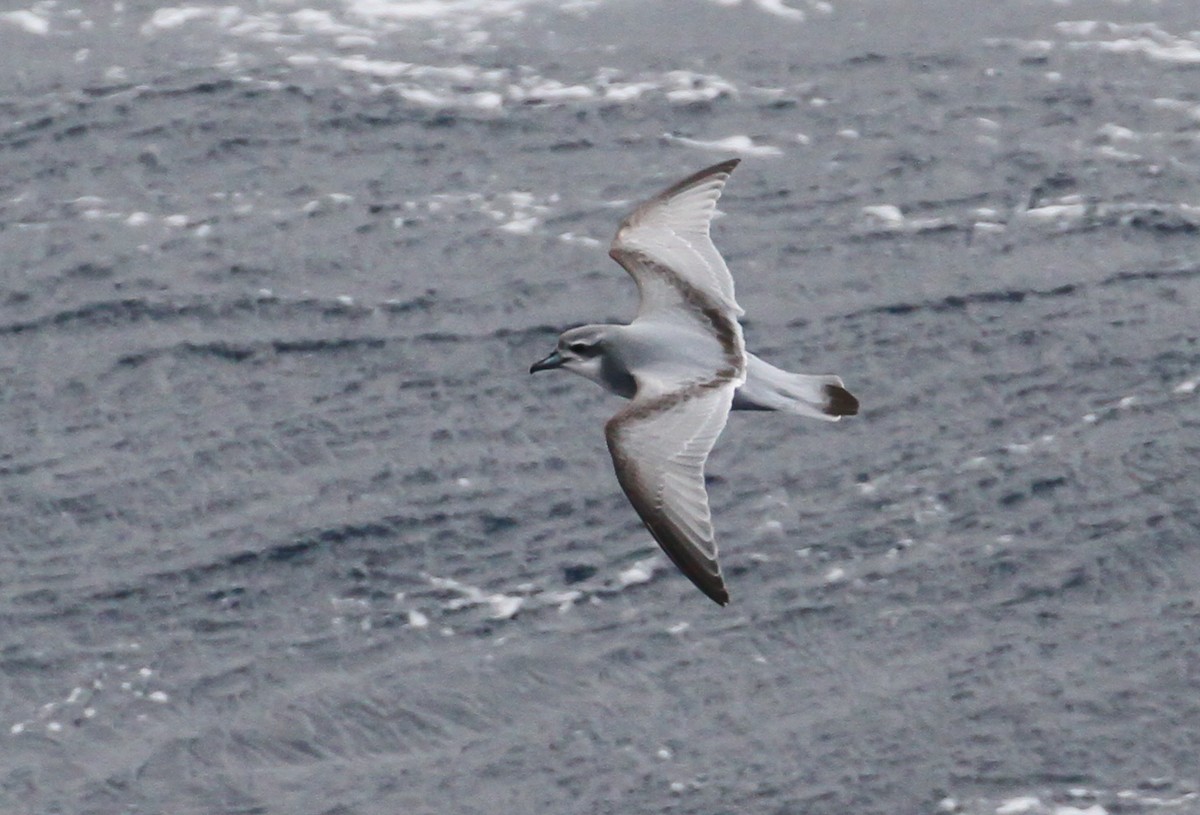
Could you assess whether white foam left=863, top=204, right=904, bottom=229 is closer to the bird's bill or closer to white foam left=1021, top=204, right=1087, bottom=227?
white foam left=1021, top=204, right=1087, bottom=227

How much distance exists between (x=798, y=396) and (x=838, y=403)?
24 cm

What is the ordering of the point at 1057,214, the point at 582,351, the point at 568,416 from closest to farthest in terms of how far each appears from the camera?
1. the point at 582,351
2. the point at 568,416
3. the point at 1057,214

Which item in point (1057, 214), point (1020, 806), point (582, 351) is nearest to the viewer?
point (582, 351)

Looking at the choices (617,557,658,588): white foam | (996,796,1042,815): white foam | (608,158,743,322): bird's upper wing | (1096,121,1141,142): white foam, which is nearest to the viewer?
(608,158,743,322): bird's upper wing

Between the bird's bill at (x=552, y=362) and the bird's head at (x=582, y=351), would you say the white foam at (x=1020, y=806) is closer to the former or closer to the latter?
the bird's head at (x=582, y=351)

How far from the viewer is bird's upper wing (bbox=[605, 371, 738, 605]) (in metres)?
11.6

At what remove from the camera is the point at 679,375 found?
1305cm

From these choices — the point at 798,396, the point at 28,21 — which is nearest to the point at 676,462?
the point at 798,396

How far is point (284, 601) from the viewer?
18234 mm

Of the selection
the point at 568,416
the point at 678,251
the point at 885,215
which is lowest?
the point at 568,416

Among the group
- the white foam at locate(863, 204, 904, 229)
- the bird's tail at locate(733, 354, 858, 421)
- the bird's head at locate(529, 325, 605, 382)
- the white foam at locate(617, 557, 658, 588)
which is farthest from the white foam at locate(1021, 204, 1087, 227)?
the bird's head at locate(529, 325, 605, 382)

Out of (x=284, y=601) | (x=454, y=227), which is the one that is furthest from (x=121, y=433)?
(x=454, y=227)

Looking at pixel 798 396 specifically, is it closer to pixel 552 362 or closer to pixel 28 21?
pixel 552 362

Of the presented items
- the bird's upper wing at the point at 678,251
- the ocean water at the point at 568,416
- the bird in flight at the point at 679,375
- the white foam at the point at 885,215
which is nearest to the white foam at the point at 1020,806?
the ocean water at the point at 568,416
